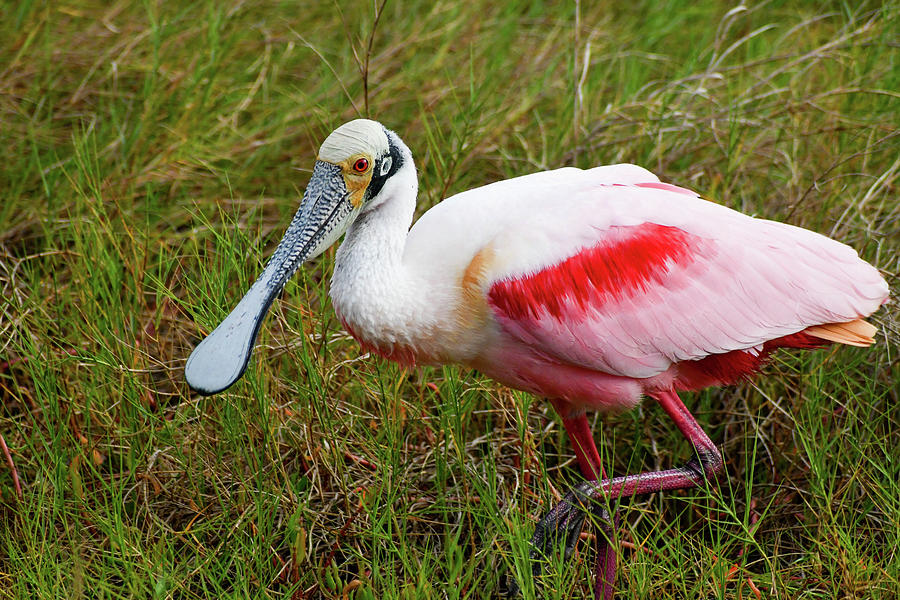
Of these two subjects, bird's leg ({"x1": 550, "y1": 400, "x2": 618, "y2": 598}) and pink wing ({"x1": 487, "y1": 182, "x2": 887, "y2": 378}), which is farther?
bird's leg ({"x1": 550, "y1": 400, "x2": 618, "y2": 598})

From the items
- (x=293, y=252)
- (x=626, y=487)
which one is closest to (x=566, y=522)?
(x=626, y=487)

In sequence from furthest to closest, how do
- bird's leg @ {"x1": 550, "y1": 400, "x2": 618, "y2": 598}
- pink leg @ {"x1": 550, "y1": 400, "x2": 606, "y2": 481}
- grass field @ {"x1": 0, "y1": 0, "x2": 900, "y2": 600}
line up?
pink leg @ {"x1": 550, "y1": 400, "x2": 606, "y2": 481} < bird's leg @ {"x1": 550, "y1": 400, "x2": 618, "y2": 598} < grass field @ {"x1": 0, "y1": 0, "x2": 900, "y2": 600}

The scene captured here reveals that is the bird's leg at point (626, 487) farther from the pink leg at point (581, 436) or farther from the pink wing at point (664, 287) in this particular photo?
the pink wing at point (664, 287)

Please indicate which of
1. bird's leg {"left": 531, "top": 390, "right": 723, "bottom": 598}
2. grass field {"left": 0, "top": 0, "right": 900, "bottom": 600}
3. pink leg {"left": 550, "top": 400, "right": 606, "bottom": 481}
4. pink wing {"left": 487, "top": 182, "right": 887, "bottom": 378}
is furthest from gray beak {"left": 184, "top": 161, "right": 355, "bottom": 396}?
bird's leg {"left": 531, "top": 390, "right": 723, "bottom": 598}

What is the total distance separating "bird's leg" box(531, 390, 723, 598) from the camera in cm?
304

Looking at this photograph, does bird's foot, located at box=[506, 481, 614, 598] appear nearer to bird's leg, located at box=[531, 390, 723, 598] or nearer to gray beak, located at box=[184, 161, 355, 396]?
bird's leg, located at box=[531, 390, 723, 598]

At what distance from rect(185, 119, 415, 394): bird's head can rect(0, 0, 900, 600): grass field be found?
0.28 meters

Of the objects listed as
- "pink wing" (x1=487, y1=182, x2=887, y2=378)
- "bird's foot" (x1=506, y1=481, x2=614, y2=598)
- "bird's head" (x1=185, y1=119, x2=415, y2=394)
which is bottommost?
"bird's foot" (x1=506, y1=481, x2=614, y2=598)

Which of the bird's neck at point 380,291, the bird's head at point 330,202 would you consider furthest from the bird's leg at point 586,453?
the bird's head at point 330,202

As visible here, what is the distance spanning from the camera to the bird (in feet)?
9.60

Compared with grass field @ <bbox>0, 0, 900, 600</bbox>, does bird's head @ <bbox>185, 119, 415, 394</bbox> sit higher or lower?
higher

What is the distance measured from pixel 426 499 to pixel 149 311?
46.0 inches

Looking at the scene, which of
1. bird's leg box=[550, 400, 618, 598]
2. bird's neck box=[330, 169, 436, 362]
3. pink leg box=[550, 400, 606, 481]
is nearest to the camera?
bird's neck box=[330, 169, 436, 362]

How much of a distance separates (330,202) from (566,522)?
1.08m
